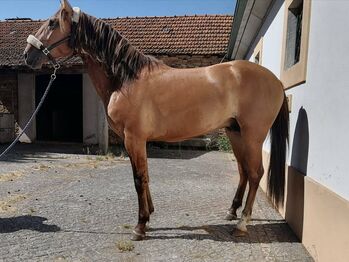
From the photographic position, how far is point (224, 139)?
1038cm

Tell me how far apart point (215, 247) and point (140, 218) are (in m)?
0.77

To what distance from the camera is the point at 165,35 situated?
11500 mm

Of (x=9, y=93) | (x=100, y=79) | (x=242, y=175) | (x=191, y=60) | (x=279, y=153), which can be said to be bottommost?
(x=242, y=175)

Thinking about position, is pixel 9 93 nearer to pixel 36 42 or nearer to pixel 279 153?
pixel 36 42

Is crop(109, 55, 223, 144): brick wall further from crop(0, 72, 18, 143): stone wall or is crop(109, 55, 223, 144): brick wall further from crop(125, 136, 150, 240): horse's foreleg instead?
crop(125, 136, 150, 240): horse's foreleg

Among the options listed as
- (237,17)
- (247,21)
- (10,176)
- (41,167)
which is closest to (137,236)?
(10,176)

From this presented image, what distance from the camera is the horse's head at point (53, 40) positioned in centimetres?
313

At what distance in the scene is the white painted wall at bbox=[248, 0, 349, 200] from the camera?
2.19 m

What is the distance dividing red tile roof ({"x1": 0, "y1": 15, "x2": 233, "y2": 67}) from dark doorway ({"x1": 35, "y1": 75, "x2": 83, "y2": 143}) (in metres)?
1.84

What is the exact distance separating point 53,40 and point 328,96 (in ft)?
8.52

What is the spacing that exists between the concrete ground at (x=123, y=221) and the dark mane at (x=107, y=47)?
5.00 ft

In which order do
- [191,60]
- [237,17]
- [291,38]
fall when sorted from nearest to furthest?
[291,38] < [237,17] < [191,60]

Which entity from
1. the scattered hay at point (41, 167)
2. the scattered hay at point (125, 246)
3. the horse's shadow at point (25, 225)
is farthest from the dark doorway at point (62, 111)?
the scattered hay at point (125, 246)

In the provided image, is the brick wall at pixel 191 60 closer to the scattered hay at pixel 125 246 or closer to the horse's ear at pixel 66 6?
the horse's ear at pixel 66 6
